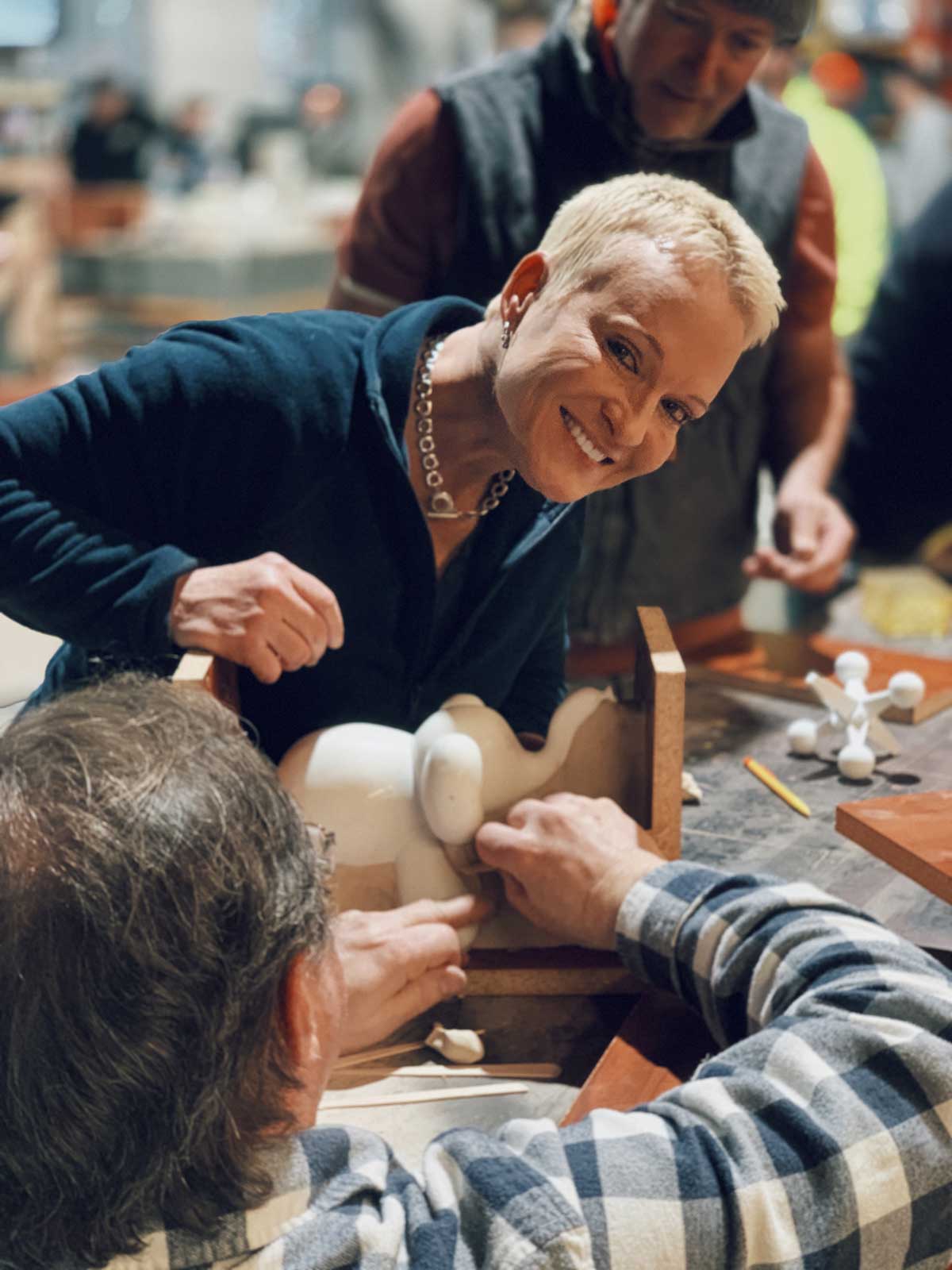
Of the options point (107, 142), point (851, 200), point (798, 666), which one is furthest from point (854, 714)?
point (107, 142)

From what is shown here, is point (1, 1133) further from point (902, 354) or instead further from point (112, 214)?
point (112, 214)

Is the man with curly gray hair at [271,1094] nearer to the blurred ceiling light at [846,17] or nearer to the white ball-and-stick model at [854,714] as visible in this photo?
the white ball-and-stick model at [854,714]

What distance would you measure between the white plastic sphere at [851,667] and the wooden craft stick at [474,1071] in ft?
2.34

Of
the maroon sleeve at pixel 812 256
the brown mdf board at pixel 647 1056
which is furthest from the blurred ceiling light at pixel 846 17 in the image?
the brown mdf board at pixel 647 1056

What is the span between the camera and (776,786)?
4.77 feet

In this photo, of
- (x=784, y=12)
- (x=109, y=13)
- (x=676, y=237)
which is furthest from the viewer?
(x=109, y=13)

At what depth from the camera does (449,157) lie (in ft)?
5.38

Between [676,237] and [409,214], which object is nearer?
[676,237]

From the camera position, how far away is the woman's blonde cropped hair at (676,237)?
99 centimetres

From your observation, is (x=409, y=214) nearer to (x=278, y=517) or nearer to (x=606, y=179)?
(x=606, y=179)

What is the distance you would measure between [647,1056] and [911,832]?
0.28 metres

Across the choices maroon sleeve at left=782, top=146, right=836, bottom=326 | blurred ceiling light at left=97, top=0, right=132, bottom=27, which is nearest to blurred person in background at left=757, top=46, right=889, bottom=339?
maroon sleeve at left=782, top=146, right=836, bottom=326

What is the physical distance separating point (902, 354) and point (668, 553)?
1380mm

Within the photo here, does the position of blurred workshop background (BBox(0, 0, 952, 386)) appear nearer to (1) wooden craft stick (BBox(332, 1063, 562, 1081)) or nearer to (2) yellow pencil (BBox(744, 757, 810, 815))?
(2) yellow pencil (BBox(744, 757, 810, 815))
